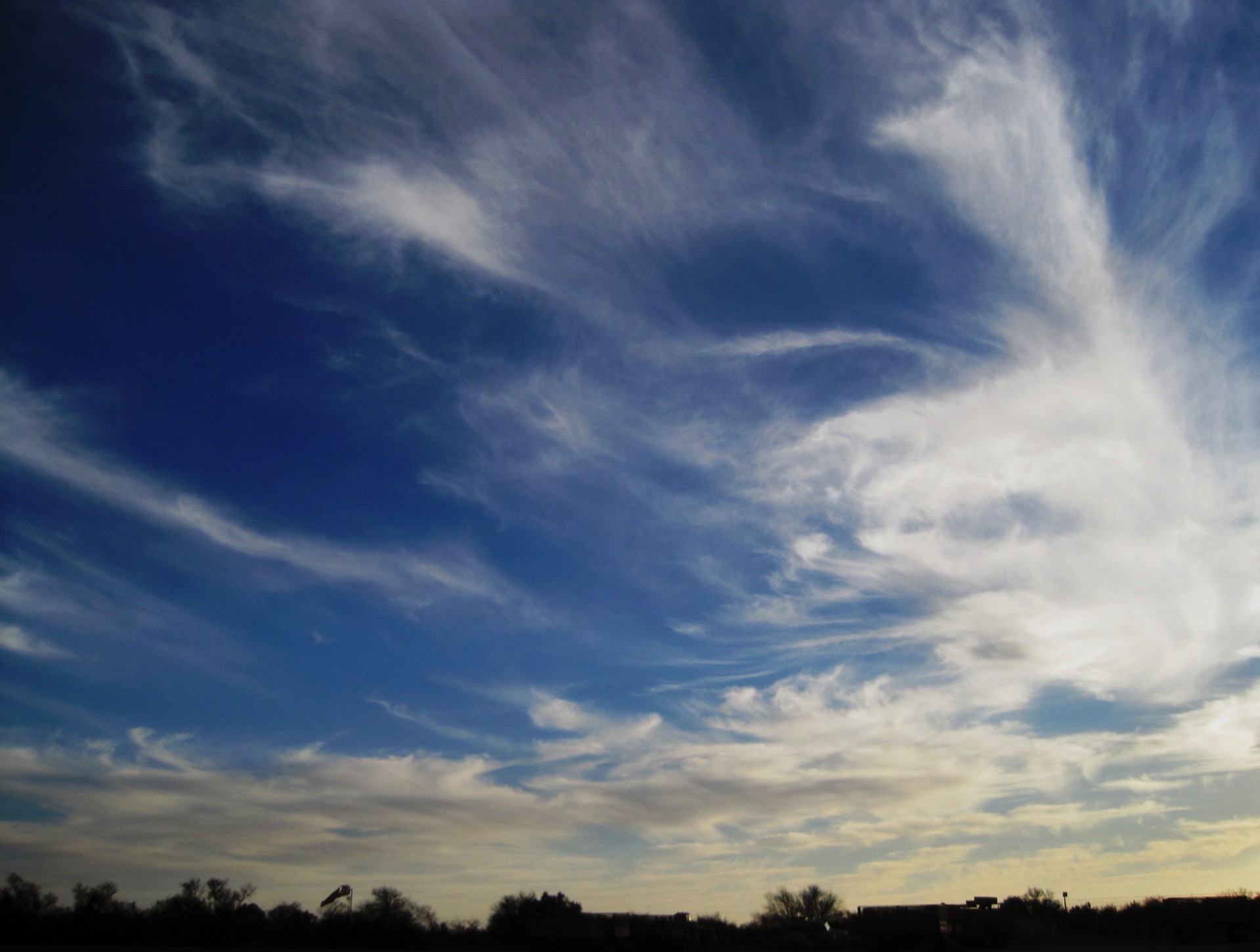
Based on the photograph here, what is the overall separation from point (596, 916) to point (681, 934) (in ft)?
31.0

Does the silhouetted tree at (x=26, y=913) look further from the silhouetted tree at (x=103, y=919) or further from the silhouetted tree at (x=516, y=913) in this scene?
the silhouetted tree at (x=516, y=913)

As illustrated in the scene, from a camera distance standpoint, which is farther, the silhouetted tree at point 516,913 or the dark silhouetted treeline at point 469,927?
the silhouetted tree at point 516,913

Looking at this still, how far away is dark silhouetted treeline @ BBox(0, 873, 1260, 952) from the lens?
6094 cm

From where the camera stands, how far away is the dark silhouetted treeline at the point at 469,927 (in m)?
60.9

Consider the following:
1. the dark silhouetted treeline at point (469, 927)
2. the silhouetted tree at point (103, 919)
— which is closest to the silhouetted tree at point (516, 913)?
the dark silhouetted treeline at point (469, 927)

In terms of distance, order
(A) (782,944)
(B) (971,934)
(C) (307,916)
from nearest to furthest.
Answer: (B) (971,934) < (A) (782,944) < (C) (307,916)

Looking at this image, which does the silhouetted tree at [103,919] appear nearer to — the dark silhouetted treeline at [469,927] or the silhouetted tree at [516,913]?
the dark silhouetted treeline at [469,927]

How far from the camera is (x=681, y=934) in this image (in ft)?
213

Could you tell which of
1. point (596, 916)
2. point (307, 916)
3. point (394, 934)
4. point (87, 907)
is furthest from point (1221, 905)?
point (87, 907)

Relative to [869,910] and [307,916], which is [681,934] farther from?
[307,916]

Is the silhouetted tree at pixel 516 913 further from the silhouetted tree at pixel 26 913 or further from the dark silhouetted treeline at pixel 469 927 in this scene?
the silhouetted tree at pixel 26 913

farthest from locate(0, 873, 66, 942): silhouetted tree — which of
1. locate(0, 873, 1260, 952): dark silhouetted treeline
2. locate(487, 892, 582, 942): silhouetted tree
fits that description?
locate(487, 892, 582, 942): silhouetted tree

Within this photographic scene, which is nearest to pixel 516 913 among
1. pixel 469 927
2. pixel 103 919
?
pixel 469 927

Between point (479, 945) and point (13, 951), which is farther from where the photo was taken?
point (479, 945)
